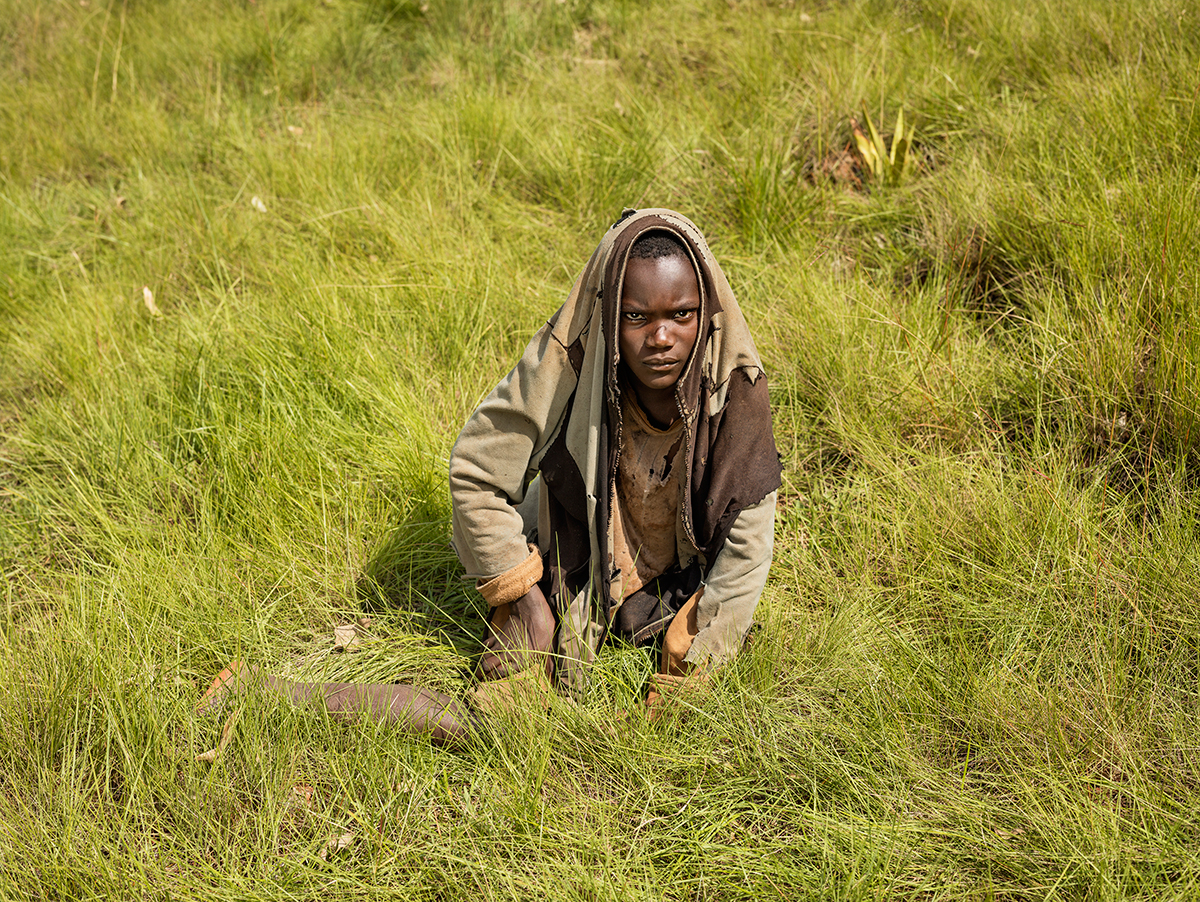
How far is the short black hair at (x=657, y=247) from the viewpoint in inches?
73.5

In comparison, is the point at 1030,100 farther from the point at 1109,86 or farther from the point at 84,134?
the point at 84,134

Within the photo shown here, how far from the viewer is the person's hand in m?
2.26

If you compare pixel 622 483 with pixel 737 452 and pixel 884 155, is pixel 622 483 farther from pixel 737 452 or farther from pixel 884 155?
pixel 884 155

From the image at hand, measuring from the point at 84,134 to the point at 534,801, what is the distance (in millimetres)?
4513

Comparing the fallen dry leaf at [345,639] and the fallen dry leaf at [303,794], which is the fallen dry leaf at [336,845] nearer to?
the fallen dry leaf at [303,794]

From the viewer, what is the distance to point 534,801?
6.75 ft

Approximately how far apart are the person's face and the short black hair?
11 millimetres

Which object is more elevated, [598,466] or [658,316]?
[658,316]

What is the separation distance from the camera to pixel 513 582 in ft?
7.25

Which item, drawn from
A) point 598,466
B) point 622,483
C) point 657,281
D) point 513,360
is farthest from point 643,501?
point 513,360

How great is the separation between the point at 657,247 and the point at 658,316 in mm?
143

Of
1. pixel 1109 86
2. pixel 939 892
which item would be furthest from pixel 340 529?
pixel 1109 86

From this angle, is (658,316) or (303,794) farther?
(303,794)

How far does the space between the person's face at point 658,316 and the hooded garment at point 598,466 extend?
0.03m
